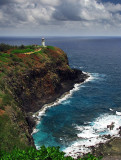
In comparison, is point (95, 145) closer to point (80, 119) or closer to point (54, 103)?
point (80, 119)

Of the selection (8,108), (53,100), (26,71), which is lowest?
(53,100)

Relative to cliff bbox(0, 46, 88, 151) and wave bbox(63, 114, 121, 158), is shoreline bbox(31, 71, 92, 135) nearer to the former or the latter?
cliff bbox(0, 46, 88, 151)

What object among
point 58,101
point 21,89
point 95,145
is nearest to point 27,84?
point 21,89

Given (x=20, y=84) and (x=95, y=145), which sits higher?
(x=20, y=84)

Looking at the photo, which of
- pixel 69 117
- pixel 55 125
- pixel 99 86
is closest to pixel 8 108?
pixel 55 125

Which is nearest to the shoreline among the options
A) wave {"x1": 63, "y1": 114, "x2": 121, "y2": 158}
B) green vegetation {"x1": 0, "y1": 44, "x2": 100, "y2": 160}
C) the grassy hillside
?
the grassy hillside

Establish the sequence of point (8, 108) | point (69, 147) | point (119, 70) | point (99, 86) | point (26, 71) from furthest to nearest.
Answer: point (119, 70)
point (99, 86)
point (26, 71)
point (69, 147)
point (8, 108)

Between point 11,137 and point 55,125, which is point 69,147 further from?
point 11,137
